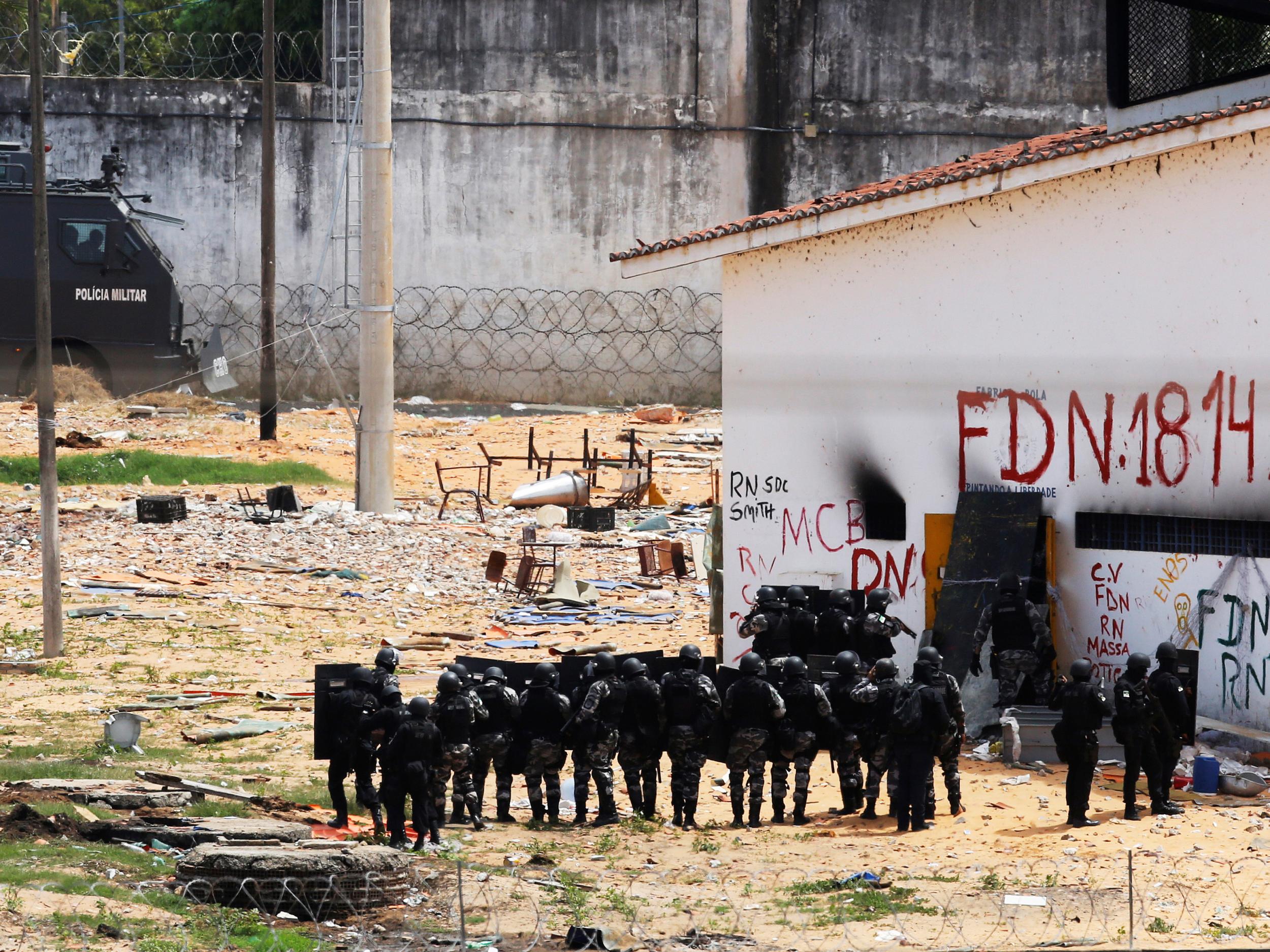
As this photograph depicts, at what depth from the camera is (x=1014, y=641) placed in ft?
44.3

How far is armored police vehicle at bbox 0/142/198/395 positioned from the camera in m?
28.5

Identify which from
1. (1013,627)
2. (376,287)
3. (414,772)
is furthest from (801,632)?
(376,287)

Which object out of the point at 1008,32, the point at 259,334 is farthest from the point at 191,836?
the point at 1008,32

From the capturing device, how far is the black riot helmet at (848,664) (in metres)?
12.2

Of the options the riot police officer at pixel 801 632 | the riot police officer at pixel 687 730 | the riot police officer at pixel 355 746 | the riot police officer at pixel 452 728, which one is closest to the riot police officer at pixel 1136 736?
the riot police officer at pixel 687 730

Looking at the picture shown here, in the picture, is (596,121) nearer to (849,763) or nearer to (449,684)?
(849,763)

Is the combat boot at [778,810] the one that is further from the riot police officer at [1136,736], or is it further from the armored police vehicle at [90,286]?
the armored police vehicle at [90,286]

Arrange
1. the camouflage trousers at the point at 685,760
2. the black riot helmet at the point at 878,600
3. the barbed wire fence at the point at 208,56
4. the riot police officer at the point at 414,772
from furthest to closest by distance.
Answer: the barbed wire fence at the point at 208,56, the black riot helmet at the point at 878,600, the camouflage trousers at the point at 685,760, the riot police officer at the point at 414,772

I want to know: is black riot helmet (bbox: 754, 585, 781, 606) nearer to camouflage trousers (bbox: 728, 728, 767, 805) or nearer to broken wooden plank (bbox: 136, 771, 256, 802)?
camouflage trousers (bbox: 728, 728, 767, 805)

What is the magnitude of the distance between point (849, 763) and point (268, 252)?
18.2m

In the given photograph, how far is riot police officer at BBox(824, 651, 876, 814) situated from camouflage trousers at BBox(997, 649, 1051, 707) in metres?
1.73

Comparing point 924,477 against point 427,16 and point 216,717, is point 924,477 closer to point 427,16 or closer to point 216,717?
point 216,717

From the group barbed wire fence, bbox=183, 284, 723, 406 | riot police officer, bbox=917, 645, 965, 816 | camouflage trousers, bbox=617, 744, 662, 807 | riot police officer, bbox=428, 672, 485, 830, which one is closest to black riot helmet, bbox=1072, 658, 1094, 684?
riot police officer, bbox=917, 645, 965, 816

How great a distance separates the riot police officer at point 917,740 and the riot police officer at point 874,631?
1969 mm
